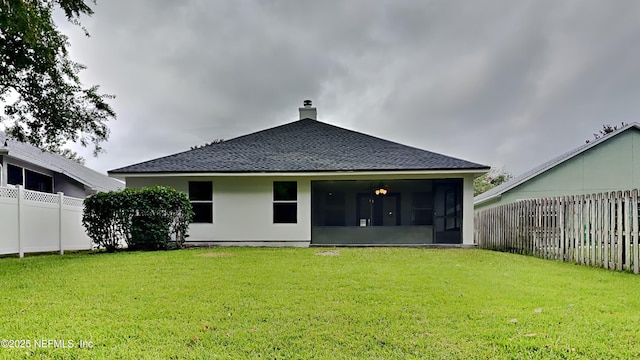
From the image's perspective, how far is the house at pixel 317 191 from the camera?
11789 millimetres

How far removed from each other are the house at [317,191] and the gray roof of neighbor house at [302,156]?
0.04 m

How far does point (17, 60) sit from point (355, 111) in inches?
585

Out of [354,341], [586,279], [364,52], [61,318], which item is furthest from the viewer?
[364,52]

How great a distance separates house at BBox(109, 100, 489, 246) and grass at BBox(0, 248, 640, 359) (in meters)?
5.70

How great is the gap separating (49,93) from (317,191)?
9.48 m

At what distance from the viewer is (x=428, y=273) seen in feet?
19.5

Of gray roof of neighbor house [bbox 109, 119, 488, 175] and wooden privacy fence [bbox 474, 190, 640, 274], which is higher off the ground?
gray roof of neighbor house [bbox 109, 119, 488, 175]

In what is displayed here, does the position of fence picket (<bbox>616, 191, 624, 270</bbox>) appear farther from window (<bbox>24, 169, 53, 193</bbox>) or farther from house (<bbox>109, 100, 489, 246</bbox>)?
window (<bbox>24, 169, 53, 193</bbox>)

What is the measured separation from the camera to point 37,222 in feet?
30.3

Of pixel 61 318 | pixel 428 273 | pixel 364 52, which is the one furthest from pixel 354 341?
pixel 364 52


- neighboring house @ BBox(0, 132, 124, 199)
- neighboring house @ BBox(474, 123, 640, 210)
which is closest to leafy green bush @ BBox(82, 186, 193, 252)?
neighboring house @ BBox(0, 132, 124, 199)

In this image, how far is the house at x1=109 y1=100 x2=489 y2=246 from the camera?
38.7ft

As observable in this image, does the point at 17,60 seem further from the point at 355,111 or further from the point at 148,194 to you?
the point at 355,111

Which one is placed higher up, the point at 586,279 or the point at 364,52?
the point at 364,52
